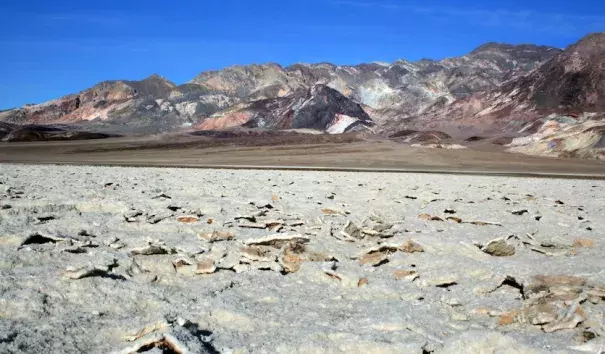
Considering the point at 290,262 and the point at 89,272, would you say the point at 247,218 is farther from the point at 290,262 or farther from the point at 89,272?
the point at 89,272

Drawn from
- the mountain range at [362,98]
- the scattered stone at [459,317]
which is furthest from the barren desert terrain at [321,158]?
the scattered stone at [459,317]

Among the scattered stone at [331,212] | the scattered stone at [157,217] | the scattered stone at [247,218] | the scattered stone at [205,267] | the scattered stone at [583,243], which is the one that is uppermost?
the scattered stone at [157,217]

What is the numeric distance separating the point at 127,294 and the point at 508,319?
11.1 feet

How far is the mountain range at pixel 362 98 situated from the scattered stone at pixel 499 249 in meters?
71.5

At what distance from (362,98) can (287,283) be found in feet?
410

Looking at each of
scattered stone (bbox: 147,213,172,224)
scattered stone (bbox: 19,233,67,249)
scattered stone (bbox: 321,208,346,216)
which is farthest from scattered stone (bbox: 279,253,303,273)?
scattered stone (bbox: 321,208,346,216)

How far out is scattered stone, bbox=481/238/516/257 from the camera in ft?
22.5

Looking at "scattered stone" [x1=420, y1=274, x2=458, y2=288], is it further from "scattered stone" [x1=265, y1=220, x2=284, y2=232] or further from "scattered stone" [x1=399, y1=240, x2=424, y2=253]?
"scattered stone" [x1=265, y1=220, x2=284, y2=232]

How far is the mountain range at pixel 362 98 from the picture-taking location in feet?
261

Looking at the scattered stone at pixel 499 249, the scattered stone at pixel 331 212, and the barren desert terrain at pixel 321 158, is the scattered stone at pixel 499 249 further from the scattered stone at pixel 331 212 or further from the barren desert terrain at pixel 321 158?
the barren desert terrain at pixel 321 158

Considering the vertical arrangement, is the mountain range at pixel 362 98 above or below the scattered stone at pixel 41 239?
above

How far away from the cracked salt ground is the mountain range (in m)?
71.6

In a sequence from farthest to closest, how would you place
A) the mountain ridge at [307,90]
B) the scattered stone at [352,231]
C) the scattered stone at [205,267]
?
the mountain ridge at [307,90], the scattered stone at [352,231], the scattered stone at [205,267]

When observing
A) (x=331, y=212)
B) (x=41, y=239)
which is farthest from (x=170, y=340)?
(x=331, y=212)
